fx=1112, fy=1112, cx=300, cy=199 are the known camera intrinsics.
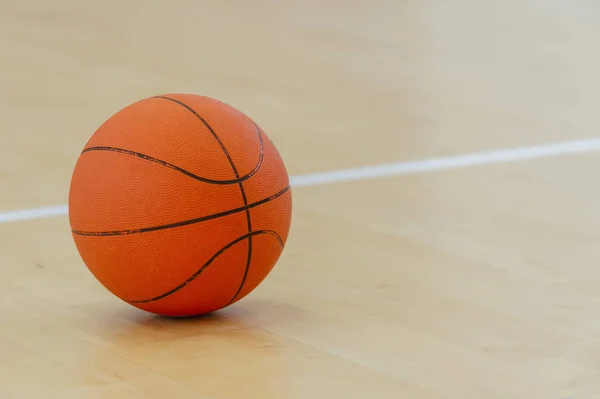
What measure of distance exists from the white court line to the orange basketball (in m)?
1.39

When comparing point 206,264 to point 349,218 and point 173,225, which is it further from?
point 349,218

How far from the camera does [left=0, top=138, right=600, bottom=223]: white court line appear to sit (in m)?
4.69

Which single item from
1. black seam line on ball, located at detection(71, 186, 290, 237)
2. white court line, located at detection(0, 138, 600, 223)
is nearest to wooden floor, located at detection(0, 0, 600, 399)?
white court line, located at detection(0, 138, 600, 223)

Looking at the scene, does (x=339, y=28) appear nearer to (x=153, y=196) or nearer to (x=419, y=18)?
(x=419, y=18)

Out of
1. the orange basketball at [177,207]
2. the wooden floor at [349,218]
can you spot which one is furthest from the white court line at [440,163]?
the orange basketball at [177,207]

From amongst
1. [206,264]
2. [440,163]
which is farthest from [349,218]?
[206,264]

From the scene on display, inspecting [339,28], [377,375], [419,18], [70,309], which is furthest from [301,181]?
[419,18]

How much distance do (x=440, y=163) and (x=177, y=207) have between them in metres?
2.28

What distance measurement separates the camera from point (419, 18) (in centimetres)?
894

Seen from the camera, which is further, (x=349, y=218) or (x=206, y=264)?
(x=349, y=218)

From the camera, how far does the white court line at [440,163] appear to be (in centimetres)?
469

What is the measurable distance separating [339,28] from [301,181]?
→ 3903mm

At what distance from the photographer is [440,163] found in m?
4.91

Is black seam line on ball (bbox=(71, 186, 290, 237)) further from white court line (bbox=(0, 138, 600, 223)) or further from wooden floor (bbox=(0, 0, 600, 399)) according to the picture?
white court line (bbox=(0, 138, 600, 223))
